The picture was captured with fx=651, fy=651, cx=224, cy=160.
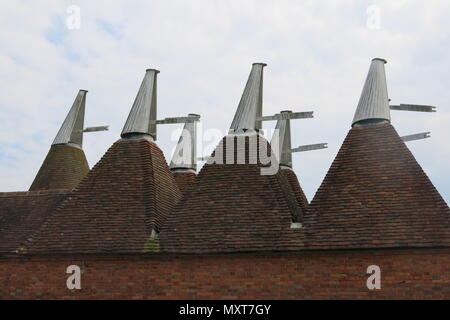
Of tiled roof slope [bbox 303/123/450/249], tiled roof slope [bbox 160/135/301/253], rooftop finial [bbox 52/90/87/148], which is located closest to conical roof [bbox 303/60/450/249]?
tiled roof slope [bbox 303/123/450/249]

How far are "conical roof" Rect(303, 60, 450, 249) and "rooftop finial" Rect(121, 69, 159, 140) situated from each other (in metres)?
3.61

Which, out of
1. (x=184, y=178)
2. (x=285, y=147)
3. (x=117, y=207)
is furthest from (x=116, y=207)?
(x=285, y=147)

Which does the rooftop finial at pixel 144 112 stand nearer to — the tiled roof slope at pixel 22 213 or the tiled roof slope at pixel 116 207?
the tiled roof slope at pixel 116 207

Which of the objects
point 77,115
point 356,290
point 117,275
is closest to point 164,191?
point 117,275

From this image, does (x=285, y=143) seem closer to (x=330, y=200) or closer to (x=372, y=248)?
(x=330, y=200)

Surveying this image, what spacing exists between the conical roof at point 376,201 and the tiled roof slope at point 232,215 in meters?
0.48

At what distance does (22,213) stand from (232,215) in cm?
438

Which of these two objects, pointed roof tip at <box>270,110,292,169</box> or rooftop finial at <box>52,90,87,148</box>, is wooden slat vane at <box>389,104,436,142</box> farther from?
rooftop finial at <box>52,90,87,148</box>

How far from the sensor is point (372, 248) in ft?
30.0

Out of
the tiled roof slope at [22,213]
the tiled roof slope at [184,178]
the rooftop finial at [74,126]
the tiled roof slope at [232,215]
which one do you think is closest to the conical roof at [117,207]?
the tiled roof slope at [232,215]

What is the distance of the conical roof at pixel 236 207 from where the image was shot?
32.2 ft

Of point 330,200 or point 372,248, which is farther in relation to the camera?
point 330,200

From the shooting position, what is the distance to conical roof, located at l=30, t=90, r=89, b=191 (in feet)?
48.4
